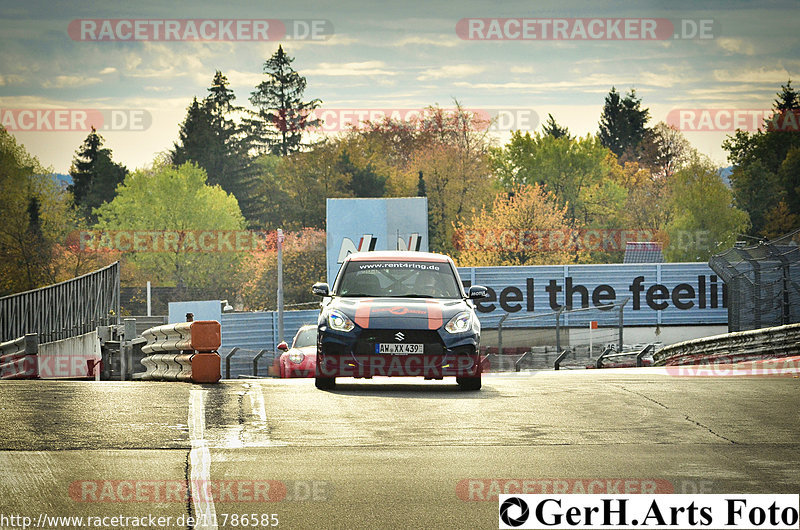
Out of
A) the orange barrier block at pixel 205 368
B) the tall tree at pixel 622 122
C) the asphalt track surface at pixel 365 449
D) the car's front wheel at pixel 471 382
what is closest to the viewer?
the asphalt track surface at pixel 365 449

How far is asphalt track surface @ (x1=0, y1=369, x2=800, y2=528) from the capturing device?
7.38 meters

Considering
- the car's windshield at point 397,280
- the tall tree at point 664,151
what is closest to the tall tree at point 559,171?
the tall tree at point 664,151

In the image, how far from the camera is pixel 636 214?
10419cm

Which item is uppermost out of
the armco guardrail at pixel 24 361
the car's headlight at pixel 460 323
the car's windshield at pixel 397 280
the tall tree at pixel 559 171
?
the tall tree at pixel 559 171

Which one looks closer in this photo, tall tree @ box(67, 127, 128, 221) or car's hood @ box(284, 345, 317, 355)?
car's hood @ box(284, 345, 317, 355)

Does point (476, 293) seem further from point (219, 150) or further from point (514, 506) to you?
point (219, 150)

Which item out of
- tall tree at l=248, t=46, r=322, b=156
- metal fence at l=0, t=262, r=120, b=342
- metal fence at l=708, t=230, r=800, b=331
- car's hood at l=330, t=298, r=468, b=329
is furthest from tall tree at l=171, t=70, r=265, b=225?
car's hood at l=330, t=298, r=468, b=329

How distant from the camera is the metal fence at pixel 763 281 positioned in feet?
81.9

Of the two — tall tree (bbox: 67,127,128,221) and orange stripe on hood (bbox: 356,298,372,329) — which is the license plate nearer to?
orange stripe on hood (bbox: 356,298,372,329)

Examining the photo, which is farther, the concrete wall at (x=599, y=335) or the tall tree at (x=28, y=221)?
the tall tree at (x=28, y=221)

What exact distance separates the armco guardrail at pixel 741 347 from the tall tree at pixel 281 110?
8796 centimetres

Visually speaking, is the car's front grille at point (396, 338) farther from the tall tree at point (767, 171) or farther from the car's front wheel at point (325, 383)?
the tall tree at point (767, 171)

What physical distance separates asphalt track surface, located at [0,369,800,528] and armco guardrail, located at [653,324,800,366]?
787cm

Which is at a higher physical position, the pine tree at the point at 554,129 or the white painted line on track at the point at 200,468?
the pine tree at the point at 554,129
